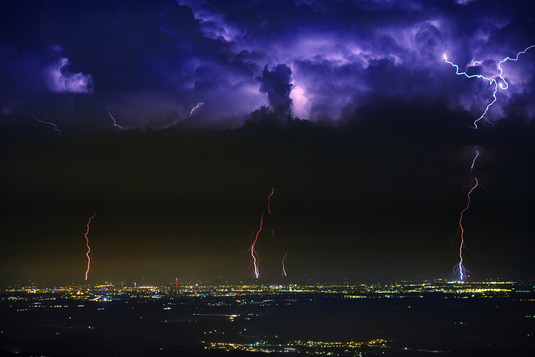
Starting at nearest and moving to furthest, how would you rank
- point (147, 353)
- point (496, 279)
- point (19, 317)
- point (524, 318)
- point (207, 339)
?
point (147, 353) < point (207, 339) < point (524, 318) < point (19, 317) < point (496, 279)

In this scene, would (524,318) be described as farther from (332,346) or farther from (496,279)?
(496,279)

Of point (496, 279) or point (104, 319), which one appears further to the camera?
point (496, 279)

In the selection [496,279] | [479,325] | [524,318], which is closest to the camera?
[479,325]

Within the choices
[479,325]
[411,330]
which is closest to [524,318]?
[479,325]

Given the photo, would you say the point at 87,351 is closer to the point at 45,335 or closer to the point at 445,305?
the point at 45,335

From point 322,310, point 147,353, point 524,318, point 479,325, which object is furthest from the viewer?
point 322,310

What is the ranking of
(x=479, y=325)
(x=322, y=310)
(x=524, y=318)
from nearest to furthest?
1. (x=479, y=325)
2. (x=524, y=318)
3. (x=322, y=310)

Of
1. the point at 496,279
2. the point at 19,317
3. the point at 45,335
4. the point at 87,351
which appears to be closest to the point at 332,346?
the point at 87,351

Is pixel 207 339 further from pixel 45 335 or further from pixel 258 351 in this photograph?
pixel 45 335

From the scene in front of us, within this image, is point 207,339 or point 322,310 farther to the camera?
point 322,310
